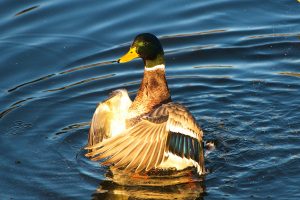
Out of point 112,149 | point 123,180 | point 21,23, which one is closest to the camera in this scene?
point 112,149

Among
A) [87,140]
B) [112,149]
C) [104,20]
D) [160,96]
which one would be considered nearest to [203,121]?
[160,96]

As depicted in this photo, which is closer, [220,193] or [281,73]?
[220,193]

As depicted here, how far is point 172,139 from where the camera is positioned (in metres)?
8.91

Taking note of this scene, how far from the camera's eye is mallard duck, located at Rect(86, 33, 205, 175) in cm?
848

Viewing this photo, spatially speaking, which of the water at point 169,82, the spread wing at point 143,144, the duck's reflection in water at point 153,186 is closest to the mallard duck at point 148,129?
the spread wing at point 143,144

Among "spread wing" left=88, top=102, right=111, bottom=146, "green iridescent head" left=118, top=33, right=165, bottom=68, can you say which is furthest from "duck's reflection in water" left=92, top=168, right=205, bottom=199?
"green iridescent head" left=118, top=33, right=165, bottom=68

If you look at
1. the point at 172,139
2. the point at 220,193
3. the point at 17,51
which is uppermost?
the point at 17,51

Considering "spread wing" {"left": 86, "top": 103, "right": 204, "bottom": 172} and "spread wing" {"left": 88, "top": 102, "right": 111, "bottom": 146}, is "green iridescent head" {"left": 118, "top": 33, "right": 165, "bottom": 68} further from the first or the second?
"spread wing" {"left": 86, "top": 103, "right": 204, "bottom": 172}

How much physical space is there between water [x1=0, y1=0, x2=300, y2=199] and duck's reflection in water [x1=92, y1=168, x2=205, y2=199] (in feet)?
0.08

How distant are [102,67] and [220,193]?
4145 millimetres

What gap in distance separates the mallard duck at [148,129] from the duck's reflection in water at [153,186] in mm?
114

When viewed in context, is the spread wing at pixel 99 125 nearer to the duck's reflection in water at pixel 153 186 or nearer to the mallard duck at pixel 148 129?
the mallard duck at pixel 148 129

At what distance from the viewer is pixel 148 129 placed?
8.52 meters

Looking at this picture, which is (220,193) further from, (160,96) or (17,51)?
(17,51)
